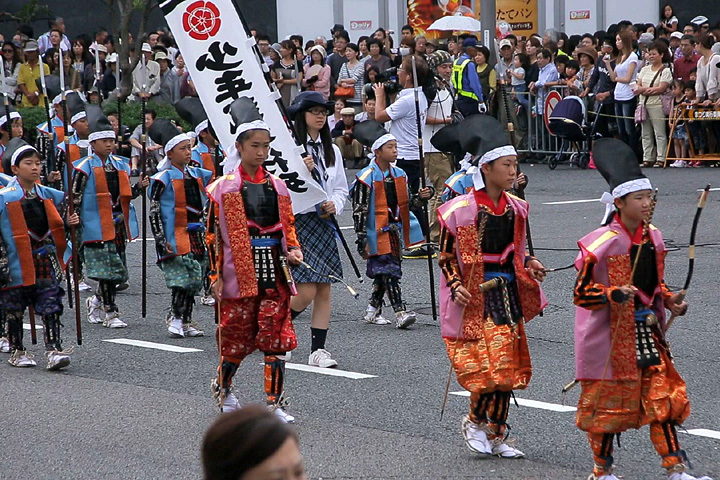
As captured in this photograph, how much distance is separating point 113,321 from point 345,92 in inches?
443

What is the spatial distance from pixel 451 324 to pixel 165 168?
4.49 m

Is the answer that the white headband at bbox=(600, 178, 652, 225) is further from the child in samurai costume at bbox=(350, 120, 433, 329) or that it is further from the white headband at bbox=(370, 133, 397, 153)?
the white headband at bbox=(370, 133, 397, 153)

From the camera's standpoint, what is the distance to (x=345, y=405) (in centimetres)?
732

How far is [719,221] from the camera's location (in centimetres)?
1390

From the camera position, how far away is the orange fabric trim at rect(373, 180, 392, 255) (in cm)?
988

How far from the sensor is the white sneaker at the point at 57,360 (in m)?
8.49

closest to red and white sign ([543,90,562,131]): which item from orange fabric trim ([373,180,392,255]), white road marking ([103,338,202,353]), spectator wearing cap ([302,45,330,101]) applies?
spectator wearing cap ([302,45,330,101])

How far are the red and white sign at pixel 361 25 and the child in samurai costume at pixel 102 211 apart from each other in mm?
16267

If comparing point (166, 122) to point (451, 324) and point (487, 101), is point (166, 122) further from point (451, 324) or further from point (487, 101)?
point (487, 101)

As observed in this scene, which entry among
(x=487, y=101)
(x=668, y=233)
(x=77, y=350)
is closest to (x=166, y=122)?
(x=77, y=350)

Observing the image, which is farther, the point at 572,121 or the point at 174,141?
the point at 572,121

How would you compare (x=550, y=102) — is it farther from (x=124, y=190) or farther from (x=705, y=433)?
(x=705, y=433)

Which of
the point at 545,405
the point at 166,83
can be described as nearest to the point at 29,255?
the point at 545,405

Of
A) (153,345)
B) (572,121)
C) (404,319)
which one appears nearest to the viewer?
(153,345)
